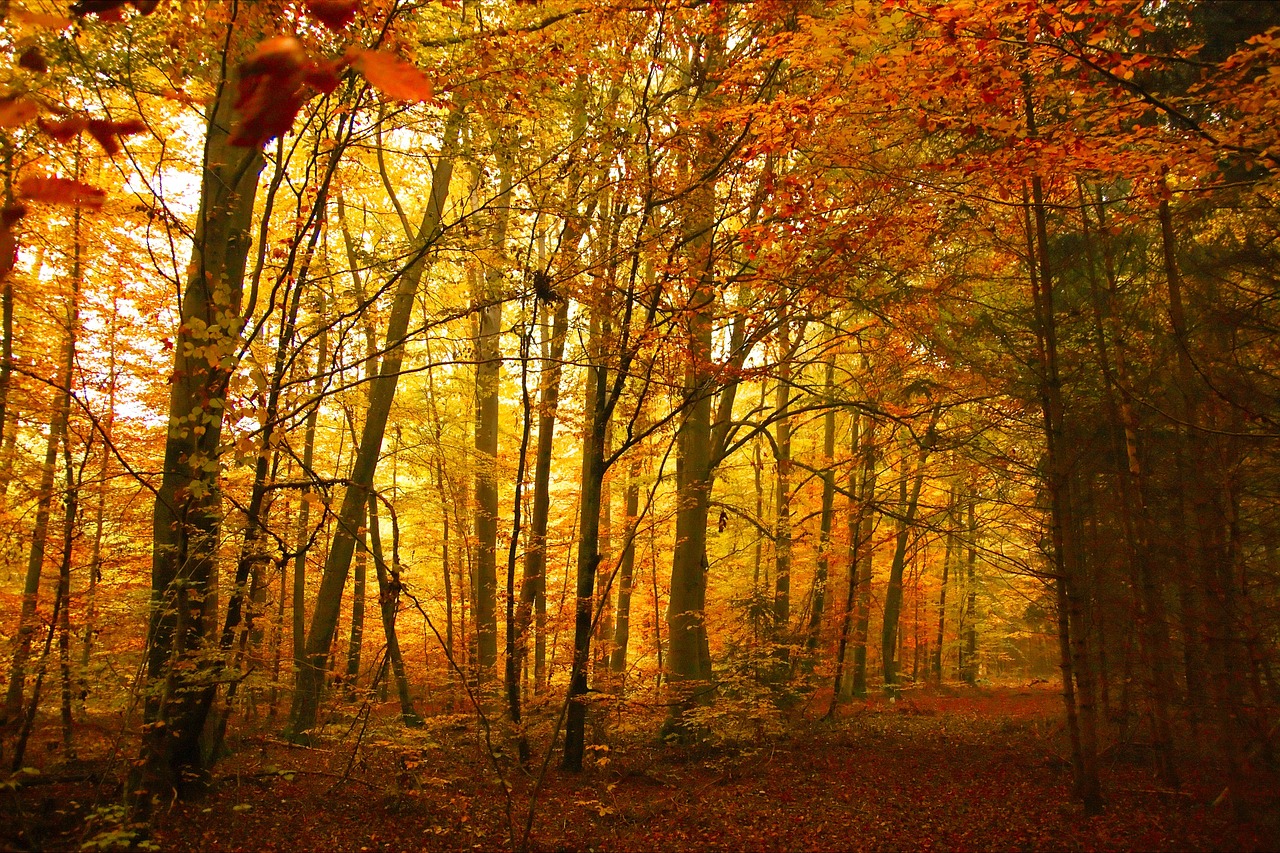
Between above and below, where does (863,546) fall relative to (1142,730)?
above

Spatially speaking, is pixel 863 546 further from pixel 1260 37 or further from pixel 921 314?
pixel 1260 37

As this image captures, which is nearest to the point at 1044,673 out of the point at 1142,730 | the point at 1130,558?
the point at 1142,730

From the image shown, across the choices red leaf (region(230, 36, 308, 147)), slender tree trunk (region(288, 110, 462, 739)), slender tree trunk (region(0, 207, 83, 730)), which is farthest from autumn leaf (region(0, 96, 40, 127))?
slender tree trunk (region(288, 110, 462, 739))

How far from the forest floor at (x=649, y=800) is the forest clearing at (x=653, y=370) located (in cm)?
8

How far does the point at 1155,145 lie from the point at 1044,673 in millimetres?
33009

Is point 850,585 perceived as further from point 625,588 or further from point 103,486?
point 103,486

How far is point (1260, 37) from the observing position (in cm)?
400

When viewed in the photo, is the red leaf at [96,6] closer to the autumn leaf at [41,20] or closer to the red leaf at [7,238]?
the autumn leaf at [41,20]

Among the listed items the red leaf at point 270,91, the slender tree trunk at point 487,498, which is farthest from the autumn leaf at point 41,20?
the slender tree trunk at point 487,498

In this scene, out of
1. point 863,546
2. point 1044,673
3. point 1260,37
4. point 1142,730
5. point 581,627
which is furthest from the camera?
point 1044,673

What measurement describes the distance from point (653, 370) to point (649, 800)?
4797mm

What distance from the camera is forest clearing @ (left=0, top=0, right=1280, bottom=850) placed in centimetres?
514

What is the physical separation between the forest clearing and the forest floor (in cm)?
8

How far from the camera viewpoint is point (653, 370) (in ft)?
24.6
